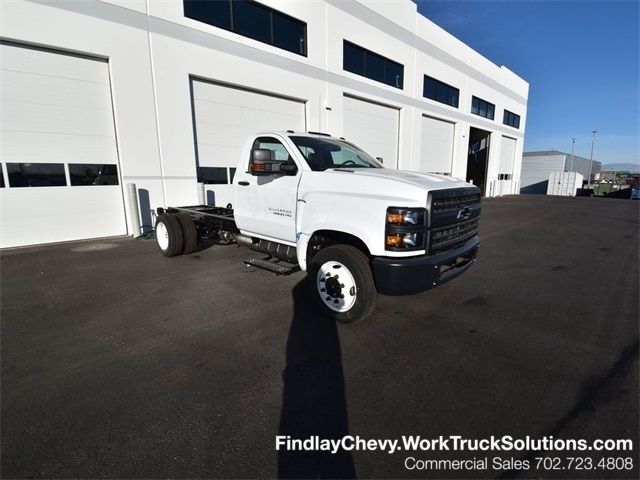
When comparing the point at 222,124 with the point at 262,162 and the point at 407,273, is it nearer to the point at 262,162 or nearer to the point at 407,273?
the point at 262,162

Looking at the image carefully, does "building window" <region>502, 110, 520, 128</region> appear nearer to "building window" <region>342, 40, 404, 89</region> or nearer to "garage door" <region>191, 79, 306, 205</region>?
"building window" <region>342, 40, 404, 89</region>

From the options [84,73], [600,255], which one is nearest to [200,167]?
[84,73]

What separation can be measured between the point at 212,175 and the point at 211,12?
4.90m

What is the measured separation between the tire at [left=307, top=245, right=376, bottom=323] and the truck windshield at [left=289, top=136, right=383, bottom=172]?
4.20 feet

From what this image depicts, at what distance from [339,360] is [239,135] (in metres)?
9.92

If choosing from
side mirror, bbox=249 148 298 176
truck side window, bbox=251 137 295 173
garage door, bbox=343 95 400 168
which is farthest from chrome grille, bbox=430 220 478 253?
garage door, bbox=343 95 400 168

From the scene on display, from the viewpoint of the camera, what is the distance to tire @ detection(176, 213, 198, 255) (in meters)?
7.02

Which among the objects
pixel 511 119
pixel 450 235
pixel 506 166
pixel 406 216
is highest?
pixel 511 119

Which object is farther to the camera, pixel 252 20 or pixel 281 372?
pixel 252 20

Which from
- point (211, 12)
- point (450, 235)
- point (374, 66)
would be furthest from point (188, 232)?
point (374, 66)

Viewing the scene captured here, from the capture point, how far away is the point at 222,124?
35.9 feet

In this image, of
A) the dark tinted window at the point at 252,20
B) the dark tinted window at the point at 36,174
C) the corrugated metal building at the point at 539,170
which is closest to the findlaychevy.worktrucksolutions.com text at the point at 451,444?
the dark tinted window at the point at 36,174

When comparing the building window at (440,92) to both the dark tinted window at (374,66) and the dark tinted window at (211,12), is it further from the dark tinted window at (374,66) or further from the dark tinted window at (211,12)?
the dark tinted window at (211,12)

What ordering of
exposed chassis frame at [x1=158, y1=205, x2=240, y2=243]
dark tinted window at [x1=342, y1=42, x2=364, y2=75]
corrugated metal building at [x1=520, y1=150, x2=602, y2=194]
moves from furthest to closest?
1. corrugated metal building at [x1=520, y1=150, x2=602, y2=194]
2. dark tinted window at [x1=342, y1=42, x2=364, y2=75]
3. exposed chassis frame at [x1=158, y1=205, x2=240, y2=243]
